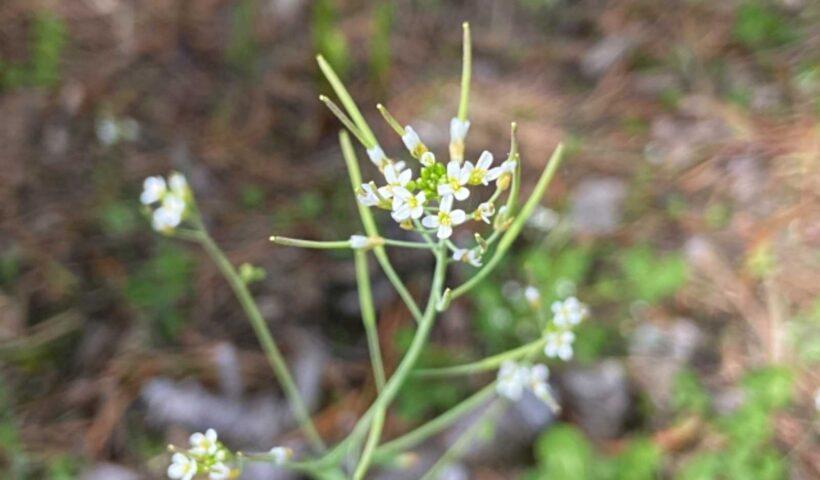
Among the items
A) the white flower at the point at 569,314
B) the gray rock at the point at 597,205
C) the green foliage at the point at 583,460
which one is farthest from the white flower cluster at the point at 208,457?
the gray rock at the point at 597,205

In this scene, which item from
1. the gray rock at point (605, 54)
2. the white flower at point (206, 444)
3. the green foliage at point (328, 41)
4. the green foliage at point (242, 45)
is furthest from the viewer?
the gray rock at point (605, 54)

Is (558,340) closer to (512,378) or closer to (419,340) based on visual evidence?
(512,378)

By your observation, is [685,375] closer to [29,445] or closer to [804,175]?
[804,175]

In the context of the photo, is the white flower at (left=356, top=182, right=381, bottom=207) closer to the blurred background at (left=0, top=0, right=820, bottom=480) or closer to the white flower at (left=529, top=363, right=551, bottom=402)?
the white flower at (left=529, top=363, right=551, bottom=402)

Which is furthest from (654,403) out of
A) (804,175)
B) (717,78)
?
(717,78)

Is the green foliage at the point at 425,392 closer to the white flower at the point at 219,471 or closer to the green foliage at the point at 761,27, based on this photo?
the white flower at the point at 219,471

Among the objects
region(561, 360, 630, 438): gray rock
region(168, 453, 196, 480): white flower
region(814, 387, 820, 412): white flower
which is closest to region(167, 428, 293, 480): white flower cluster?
region(168, 453, 196, 480): white flower
